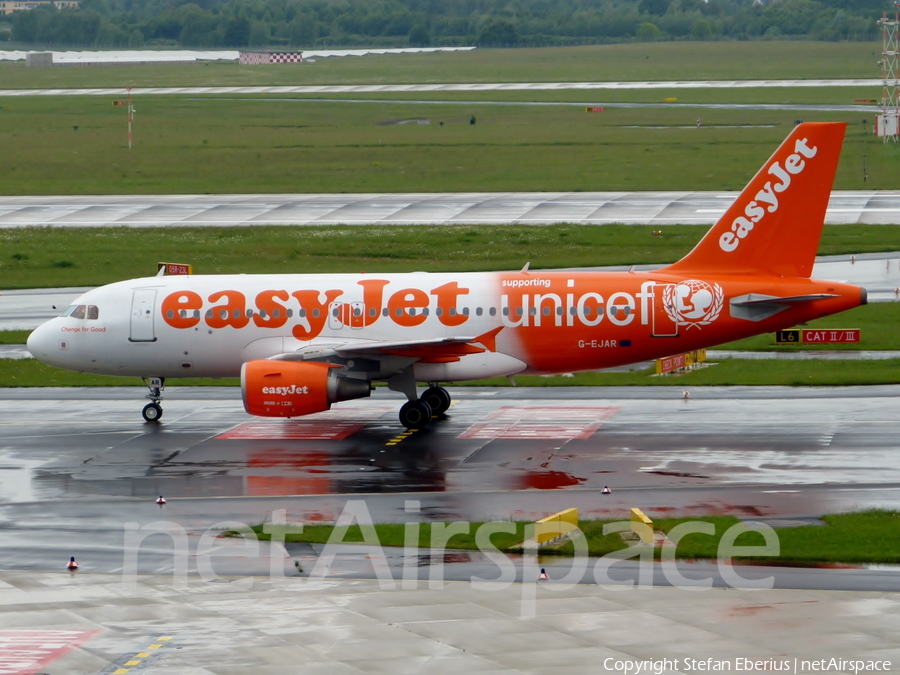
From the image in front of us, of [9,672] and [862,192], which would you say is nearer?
[9,672]

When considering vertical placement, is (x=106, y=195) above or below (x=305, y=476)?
above

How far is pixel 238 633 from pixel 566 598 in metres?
5.44

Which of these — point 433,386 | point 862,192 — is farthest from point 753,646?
point 862,192

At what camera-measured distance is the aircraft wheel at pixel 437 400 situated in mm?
37688

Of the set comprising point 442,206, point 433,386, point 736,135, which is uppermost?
point 736,135

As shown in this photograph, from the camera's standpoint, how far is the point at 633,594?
71.1 ft

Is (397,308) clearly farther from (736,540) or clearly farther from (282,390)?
(736,540)

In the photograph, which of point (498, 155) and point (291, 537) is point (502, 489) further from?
point (498, 155)

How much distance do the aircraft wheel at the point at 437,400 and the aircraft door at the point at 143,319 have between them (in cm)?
827

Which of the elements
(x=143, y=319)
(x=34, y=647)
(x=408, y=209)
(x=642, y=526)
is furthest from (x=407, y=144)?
(x=34, y=647)

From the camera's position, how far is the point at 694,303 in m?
35.2
